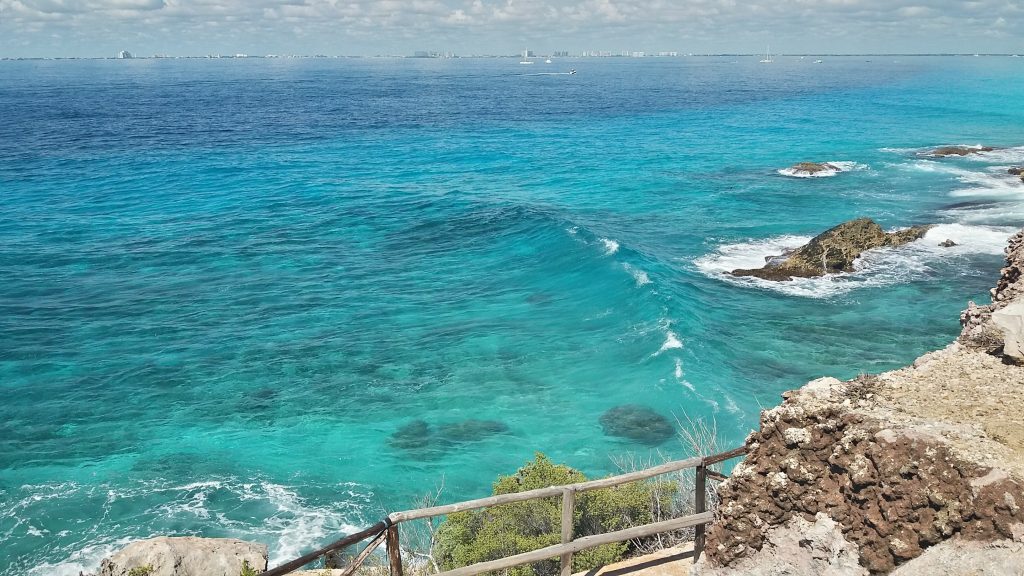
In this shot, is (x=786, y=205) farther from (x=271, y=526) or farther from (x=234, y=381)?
(x=271, y=526)

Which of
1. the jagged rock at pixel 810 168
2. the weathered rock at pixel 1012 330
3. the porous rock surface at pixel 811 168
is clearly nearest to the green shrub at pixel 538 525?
the weathered rock at pixel 1012 330

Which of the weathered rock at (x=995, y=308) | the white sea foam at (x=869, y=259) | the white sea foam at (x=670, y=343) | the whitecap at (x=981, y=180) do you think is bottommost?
the white sea foam at (x=670, y=343)

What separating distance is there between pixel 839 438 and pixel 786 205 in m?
42.0

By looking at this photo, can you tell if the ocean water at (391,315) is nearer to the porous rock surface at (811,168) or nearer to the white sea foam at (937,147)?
the porous rock surface at (811,168)

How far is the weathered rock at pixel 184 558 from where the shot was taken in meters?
11.4

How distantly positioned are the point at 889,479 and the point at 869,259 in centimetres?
3039

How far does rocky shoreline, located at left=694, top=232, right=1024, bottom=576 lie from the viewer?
20.6 feet

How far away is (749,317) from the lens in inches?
1117

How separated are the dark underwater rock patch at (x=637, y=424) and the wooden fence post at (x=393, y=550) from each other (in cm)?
1346

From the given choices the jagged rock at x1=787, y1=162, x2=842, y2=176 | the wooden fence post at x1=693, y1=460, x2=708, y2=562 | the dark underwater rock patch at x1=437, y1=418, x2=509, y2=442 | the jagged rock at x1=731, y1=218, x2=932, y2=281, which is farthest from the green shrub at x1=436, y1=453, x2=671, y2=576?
the jagged rock at x1=787, y1=162, x2=842, y2=176

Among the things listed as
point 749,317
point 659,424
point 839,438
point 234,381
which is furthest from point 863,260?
point 839,438

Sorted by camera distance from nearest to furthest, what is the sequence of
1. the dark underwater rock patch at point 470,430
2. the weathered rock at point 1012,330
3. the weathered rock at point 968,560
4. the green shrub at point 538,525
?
the weathered rock at point 968,560, the weathered rock at point 1012,330, the green shrub at point 538,525, the dark underwater rock patch at point 470,430

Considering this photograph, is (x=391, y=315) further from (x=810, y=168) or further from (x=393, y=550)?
(x=810, y=168)

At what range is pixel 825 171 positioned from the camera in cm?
5659
